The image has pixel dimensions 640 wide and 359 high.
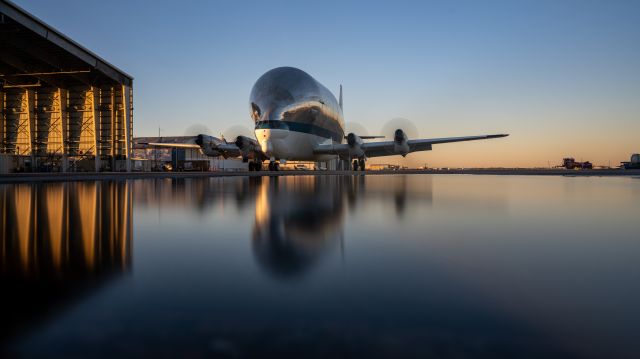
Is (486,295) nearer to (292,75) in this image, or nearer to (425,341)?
(425,341)

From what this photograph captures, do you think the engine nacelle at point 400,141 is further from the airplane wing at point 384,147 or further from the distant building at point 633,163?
the distant building at point 633,163

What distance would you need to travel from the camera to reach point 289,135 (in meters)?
30.1

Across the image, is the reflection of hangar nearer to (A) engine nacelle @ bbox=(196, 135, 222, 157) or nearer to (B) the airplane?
(B) the airplane

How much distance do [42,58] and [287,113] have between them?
60.4 feet

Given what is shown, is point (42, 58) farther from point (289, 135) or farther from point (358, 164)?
point (358, 164)

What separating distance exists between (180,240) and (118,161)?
3933 cm

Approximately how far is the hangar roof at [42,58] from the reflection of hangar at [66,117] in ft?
0.30

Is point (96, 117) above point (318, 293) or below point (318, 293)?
above

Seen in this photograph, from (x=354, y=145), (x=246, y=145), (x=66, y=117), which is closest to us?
(x=246, y=145)

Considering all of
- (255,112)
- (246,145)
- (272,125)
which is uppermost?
(255,112)

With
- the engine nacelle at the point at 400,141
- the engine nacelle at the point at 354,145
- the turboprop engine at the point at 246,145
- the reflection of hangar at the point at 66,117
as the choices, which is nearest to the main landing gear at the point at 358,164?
the engine nacelle at the point at 354,145

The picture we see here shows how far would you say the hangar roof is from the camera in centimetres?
2114

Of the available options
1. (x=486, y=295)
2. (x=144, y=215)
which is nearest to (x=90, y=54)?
(x=144, y=215)

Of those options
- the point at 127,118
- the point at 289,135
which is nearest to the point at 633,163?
the point at 289,135
